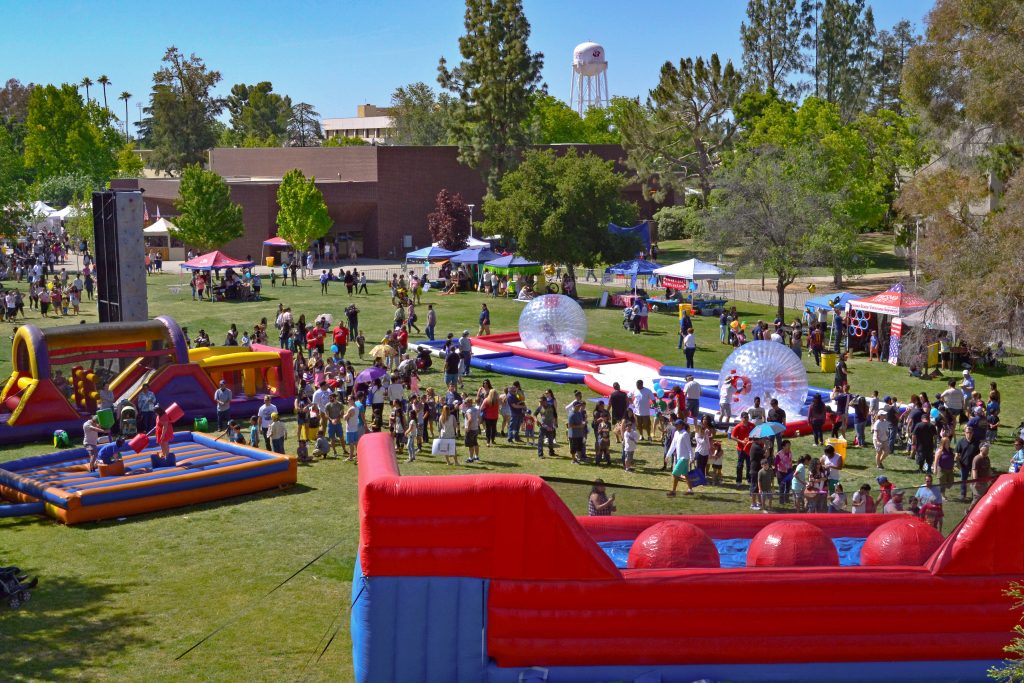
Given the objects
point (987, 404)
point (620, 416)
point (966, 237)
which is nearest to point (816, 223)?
point (966, 237)

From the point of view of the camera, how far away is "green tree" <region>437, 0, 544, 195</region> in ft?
186

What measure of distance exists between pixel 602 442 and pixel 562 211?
21.5 meters

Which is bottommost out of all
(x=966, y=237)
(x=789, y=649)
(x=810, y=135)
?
(x=789, y=649)

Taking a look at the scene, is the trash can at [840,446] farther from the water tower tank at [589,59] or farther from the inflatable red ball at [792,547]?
the water tower tank at [589,59]

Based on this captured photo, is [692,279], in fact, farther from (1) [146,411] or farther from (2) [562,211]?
(1) [146,411]

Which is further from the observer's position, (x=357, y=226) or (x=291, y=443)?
(x=357, y=226)

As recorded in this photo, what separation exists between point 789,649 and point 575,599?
78.6 inches

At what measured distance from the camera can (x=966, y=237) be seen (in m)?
24.9

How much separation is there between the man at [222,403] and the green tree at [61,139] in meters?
56.5

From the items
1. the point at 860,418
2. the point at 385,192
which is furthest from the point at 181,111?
the point at 860,418

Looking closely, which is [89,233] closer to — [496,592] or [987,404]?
[987,404]

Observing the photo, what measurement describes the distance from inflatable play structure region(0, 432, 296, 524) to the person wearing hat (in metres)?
6.17

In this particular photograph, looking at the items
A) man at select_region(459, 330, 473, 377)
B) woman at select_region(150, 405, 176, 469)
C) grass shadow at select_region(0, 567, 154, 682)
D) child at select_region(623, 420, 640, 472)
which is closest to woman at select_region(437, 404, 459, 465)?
child at select_region(623, 420, 640, 472)

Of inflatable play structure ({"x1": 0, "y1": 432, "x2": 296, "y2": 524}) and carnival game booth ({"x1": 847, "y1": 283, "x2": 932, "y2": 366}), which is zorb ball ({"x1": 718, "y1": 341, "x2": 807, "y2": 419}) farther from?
inflatable play structure ({"x1": 0, "y1": 432, "x2": 296, "y2": 524})
